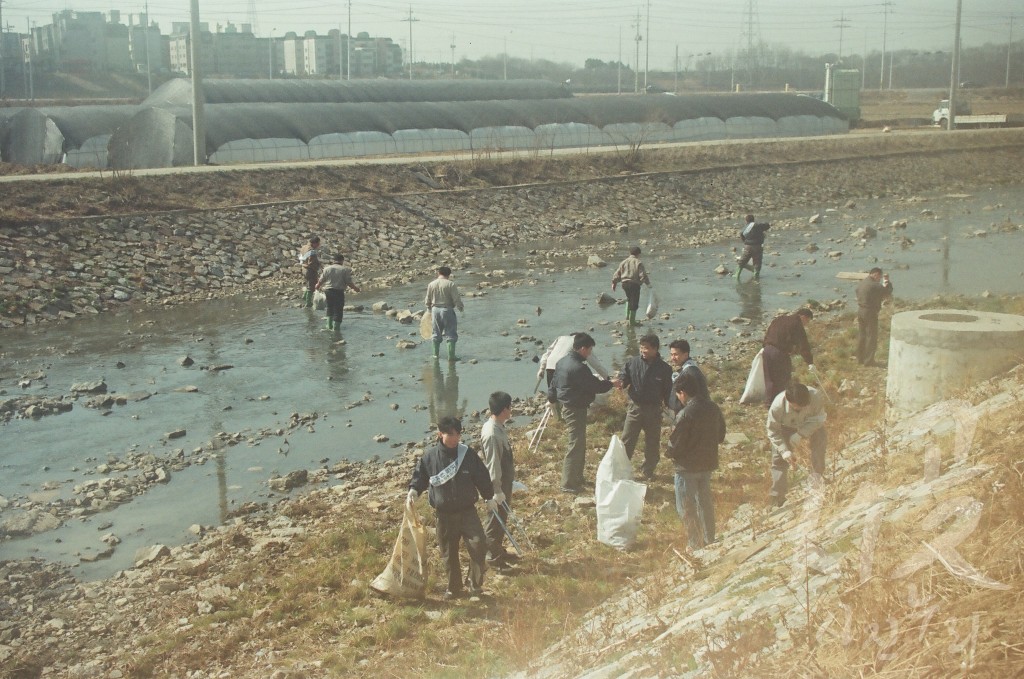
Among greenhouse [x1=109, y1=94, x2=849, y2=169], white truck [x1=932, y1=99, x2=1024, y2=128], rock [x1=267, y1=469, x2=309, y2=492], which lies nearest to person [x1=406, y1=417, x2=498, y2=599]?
rock [x1=267, y1=469, x2=309, y2=492]

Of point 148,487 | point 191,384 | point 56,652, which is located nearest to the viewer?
point 56,652

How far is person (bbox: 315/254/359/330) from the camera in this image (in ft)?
61.1

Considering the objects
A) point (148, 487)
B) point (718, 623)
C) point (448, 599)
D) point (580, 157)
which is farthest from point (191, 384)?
point (580, 157)

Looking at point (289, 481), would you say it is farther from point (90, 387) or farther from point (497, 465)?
point (90, 387)

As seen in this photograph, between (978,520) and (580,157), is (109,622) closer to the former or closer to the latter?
(978,520)

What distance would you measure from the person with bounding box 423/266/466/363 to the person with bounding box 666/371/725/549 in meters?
8.18

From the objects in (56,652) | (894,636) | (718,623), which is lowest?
(56,652)

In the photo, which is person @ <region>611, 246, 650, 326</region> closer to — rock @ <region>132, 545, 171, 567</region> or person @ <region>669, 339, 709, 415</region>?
person @ <region>669, 339, 709, 415</region>

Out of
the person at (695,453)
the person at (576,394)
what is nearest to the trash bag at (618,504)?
the person at (695,453)

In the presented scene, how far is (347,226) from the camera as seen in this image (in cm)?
2981

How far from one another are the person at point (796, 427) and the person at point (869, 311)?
601cm

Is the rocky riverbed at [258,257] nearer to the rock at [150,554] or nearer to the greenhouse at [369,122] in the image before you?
the rock at [150,554]

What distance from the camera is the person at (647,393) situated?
1054 cm

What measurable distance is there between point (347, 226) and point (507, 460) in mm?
21668
